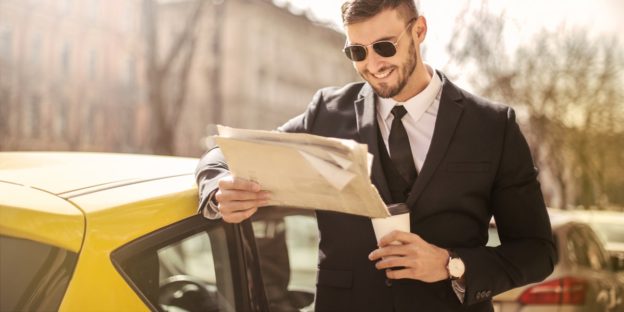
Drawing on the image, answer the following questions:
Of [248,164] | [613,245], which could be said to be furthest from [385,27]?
[613,245]

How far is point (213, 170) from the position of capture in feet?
6.87

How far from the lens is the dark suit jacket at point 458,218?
6.78ft

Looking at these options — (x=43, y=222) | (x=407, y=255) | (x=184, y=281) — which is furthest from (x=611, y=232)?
(x=43, y=222)

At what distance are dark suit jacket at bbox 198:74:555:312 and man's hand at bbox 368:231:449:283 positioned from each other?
0.17 m

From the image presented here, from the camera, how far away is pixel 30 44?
31859 mm

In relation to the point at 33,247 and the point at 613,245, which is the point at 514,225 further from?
the point at 613,245

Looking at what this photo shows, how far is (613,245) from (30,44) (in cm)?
2794

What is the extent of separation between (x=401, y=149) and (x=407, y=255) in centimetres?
43

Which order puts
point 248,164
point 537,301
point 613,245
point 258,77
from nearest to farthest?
point 248,164
point 537,301
point 613,245
point 258,77

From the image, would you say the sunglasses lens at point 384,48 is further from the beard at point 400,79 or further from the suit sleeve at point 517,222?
the suit sleeve at point 517,222

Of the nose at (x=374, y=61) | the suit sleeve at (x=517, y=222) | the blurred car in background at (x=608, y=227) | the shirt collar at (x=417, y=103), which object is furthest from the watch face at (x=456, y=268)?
the blurred car in background at (x=608, y=227)

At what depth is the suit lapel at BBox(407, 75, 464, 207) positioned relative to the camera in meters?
2.05

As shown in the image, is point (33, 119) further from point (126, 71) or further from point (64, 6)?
point (126, 71)

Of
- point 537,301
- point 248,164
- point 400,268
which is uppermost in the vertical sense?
point 248,164
